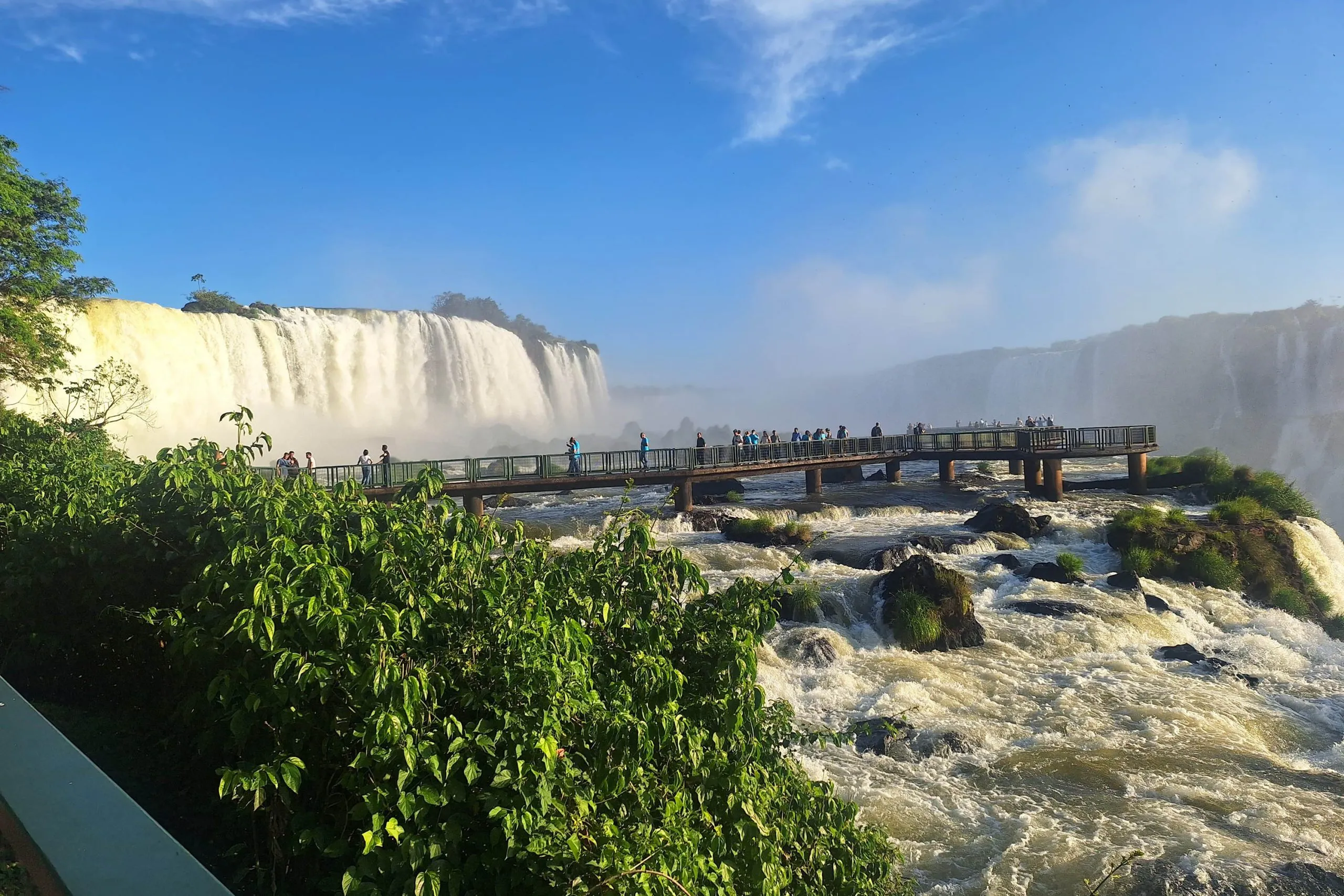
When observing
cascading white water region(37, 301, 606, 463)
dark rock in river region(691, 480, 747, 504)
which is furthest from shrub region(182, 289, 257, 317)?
dark rock in river region(691, 480, 747, 504)

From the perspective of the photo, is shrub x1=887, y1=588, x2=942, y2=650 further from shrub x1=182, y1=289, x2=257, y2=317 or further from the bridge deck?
shrub x1=182, y1=289, x2=257, y2=317

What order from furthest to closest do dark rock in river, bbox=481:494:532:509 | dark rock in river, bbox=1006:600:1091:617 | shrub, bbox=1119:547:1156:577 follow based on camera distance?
dark rock in river, bbox=481:494:532:509 < shrub, bbox=1119:547:1156:577 < dark rock in river, bbox=1006:600:1091:617

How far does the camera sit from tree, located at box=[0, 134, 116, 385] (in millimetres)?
21547

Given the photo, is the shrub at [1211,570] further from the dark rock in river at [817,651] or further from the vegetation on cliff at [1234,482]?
the dark rock in river at [817,651]

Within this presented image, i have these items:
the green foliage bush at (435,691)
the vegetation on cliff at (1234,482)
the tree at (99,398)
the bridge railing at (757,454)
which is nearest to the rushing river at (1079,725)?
the green foliage bush at (435,691)

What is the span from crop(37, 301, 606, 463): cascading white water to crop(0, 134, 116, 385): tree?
4.30 meters

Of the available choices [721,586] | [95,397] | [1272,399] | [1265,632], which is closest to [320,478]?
[95,397]

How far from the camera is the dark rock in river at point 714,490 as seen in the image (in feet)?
108

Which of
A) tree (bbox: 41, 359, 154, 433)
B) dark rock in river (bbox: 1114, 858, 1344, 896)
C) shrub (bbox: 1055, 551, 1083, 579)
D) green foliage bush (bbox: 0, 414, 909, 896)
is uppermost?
tree (bbox: 41, 359, 154, 433)

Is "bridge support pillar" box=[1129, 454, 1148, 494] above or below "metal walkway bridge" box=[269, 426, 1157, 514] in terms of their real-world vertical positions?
below

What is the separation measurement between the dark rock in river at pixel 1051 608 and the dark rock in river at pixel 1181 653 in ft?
5.43

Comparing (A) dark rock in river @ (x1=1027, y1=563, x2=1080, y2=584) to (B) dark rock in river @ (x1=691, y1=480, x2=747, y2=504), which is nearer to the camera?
(A) dark rock in river @ (x1=1027, y1=563, x2=1080, y2=584)

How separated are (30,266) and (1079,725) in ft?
93.8

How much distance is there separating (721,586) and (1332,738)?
1052 centimetres
